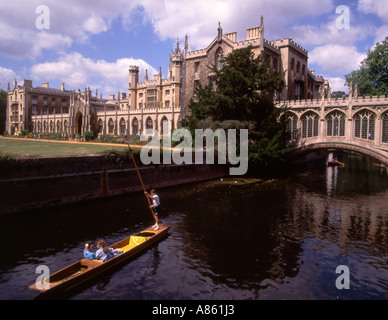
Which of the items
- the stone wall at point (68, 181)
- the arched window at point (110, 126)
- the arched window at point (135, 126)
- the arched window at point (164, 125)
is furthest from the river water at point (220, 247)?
the arched window at point (110, 126)

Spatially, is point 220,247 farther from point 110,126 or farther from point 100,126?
point 100,126

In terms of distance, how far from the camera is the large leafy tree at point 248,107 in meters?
32.5

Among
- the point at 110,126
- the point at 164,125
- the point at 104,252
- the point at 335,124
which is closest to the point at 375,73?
the point at 335,124

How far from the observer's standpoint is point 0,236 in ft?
46.2

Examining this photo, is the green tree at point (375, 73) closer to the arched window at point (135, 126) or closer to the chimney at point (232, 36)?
the chimney at point (232, 36)

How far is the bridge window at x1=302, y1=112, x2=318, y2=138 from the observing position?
3688 cm

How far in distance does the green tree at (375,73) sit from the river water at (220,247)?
25.1 m

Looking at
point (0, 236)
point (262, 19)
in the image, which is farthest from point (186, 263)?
point (262, 19)

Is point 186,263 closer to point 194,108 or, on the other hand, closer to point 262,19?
point 194,108

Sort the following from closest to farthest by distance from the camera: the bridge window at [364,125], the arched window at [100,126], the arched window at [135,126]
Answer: the bridge window at [364,125] < the arched window at [135,126] < the arched window at [100,126]

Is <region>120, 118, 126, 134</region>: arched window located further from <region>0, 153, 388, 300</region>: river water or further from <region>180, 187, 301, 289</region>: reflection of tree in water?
<region>180, 187, 301, 289</region>: reflection of tree in water

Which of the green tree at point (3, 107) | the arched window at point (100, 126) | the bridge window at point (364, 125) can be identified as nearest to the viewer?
the bridge window at point (364, 125)

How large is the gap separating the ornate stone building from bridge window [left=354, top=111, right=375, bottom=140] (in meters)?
5.63
